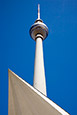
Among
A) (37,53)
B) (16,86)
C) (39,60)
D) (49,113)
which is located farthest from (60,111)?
(37,53)

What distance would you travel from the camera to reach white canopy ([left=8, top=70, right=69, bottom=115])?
4334mm

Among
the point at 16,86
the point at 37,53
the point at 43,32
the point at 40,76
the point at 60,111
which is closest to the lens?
the point at 60,111

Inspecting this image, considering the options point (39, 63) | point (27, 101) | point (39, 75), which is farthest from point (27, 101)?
point (39, 63)

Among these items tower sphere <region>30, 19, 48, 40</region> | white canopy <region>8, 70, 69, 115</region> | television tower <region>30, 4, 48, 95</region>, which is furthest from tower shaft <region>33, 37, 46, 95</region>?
tower sphere <region>30, 19, 48, 40</region>

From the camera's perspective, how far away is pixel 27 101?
5.68m

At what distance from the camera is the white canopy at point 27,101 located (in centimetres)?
433

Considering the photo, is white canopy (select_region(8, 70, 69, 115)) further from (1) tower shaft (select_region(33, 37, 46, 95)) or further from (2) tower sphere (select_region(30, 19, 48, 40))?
(2) tower sphere (select_region(30, 19, 48, 40))

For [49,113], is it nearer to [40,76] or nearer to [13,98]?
[13,98]

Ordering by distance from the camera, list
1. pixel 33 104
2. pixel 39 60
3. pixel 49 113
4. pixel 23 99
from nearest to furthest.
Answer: pixel 49 113
pixel 33 104
pixel 23 99
pixel 39 60

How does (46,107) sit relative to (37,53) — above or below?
below

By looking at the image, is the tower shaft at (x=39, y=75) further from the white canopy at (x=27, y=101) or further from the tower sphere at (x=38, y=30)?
the tower sphere at (x=38, y=30)

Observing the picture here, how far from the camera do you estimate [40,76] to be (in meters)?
16.0

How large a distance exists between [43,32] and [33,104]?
84.4ft

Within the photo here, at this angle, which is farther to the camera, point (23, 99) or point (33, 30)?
point (33, 30)
